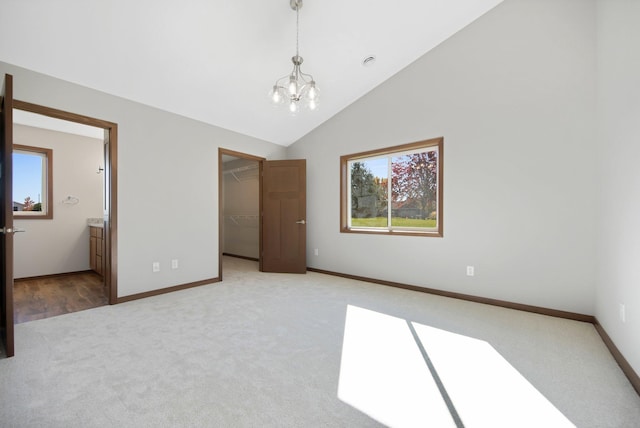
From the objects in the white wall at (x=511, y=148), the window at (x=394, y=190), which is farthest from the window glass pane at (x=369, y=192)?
the white wall at (x=511, y=148)

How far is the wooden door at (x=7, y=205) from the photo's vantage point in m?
1.86

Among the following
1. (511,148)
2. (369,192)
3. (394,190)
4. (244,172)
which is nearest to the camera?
(511,148)

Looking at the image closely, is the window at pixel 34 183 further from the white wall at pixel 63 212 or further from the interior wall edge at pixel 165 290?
the interior wall edge at pixel 165 290

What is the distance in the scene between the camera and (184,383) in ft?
5.32

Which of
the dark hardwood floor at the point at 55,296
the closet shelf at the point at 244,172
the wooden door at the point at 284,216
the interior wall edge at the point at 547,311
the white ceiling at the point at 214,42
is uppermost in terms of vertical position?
the white ceiling at the point at 214,42

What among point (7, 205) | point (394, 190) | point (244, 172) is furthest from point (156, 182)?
point (394, 190)

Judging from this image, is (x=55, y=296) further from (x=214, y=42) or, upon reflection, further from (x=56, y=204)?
(x=214, y=42)

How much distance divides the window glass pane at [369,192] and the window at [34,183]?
16.4 feet

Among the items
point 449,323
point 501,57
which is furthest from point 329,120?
point 449,323

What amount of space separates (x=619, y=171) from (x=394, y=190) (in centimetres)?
233

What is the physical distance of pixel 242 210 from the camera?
21.6ft

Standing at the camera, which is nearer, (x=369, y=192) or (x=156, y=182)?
(x=156, y=182)

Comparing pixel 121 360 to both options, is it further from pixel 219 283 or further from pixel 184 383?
pixel 219 283

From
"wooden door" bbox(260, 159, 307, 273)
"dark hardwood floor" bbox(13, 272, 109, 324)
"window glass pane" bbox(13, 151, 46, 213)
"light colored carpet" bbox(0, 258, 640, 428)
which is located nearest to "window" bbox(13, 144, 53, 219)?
"window glass pane" bbox(13, 151, 46, 213)
